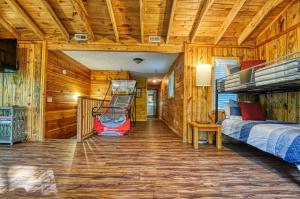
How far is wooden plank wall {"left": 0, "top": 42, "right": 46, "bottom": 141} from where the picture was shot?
4.58 metres

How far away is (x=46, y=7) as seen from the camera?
354 cm

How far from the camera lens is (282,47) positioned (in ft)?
12.3

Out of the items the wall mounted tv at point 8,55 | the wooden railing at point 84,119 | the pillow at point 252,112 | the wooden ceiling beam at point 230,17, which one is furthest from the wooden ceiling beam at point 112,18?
the pillow at point 252,112

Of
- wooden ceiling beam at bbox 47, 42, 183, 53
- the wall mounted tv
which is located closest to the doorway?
wooden ceiling beam at bbox 47, 42, 183, 53

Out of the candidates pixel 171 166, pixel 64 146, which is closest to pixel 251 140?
pixel 171 166

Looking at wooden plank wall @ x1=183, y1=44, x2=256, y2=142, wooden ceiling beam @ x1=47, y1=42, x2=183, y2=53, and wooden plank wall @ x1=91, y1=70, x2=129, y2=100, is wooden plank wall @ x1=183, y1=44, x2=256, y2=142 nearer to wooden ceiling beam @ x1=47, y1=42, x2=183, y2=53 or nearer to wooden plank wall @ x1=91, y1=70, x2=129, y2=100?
wooden ceiling beam @ x1=47, y1=42, x2=183, y2=53

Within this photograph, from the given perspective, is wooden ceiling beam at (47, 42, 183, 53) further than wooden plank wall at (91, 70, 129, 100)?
No

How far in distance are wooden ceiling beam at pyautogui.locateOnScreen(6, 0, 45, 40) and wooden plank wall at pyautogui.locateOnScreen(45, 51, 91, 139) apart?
658 millimetres

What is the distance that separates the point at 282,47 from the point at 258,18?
0.71 meters

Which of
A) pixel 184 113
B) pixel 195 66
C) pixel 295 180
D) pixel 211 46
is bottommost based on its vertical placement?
pixel 295 180

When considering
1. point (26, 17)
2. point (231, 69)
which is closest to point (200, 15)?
point (231, 69)

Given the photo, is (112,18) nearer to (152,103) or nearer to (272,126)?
(272,126)

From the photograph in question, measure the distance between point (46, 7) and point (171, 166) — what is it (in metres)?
3.45

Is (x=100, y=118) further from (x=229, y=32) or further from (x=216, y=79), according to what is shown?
(x=229, y=32)
